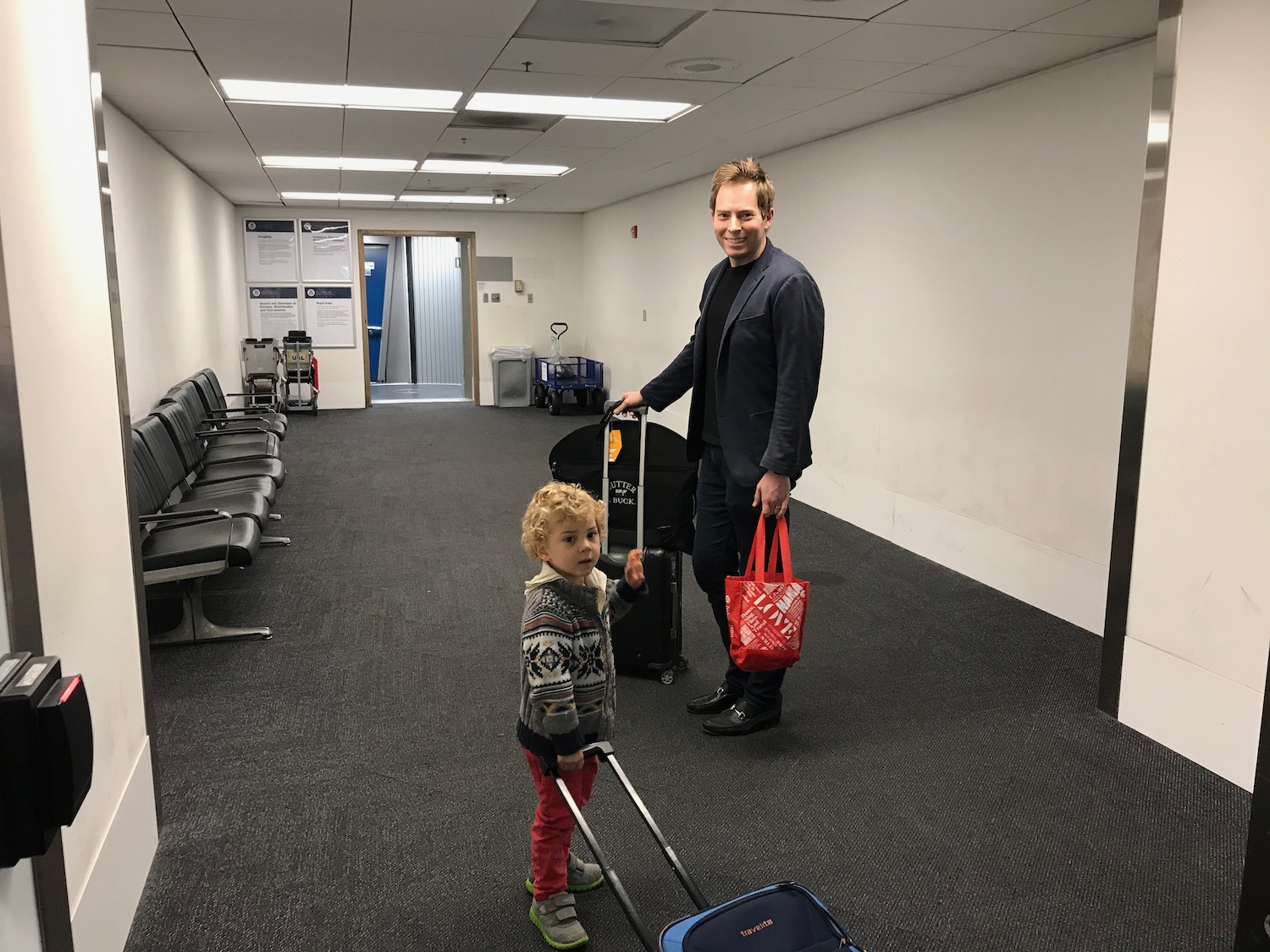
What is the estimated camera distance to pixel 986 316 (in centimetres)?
459

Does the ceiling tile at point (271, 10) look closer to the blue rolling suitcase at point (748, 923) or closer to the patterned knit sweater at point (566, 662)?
the patterned knit sweater at point (566, 662)

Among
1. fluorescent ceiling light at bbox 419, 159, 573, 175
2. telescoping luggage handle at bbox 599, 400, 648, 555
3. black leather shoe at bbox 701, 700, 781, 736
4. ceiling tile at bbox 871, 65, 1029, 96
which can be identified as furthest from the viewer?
fluorescent ceiling light at bbox 419, 159, 573, 175

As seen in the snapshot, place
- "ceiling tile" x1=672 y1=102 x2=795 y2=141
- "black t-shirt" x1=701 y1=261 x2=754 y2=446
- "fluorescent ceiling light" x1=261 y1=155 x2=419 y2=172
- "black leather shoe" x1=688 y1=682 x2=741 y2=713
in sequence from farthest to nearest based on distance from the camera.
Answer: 1. "fluorescent ceiling light" x1=261 y1=155 x2=419 y2=172
2. "ceiling tile" x1=672 y1=102 x2=795 y2=141
3. "black leather shoe" x1=688 y1=682 x2=741 y2=713
4. "black t-shirt" x1=701 y1=261 x2=754 y2=446

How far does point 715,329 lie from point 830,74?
2.07 m

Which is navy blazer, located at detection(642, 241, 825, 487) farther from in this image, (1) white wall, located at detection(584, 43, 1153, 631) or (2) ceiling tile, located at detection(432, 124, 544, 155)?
(2) ceiling tile, located at detection(432, 124, 544, 155)

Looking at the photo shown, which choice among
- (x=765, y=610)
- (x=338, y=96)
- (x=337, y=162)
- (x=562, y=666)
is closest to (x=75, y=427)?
(x=562, y=666)

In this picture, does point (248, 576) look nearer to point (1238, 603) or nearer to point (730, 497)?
point (730, 497)

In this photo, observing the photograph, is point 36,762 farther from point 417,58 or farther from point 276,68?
point 276,68

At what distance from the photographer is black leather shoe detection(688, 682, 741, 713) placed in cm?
304

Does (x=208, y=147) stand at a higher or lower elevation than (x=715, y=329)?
higher

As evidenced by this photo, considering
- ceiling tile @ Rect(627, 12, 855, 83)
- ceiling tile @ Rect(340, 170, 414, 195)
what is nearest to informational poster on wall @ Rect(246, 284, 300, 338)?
ceiling tile @ Rect(340, 170, 414, 195)

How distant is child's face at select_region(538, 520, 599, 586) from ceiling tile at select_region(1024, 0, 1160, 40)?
108 inches

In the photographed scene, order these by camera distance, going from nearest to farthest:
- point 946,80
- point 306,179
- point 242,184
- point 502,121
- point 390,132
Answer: point 946,80 → point 502,121 → point 390,132 → point 306,179 → point 242,184

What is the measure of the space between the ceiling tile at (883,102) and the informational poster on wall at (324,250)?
24.3 ft
